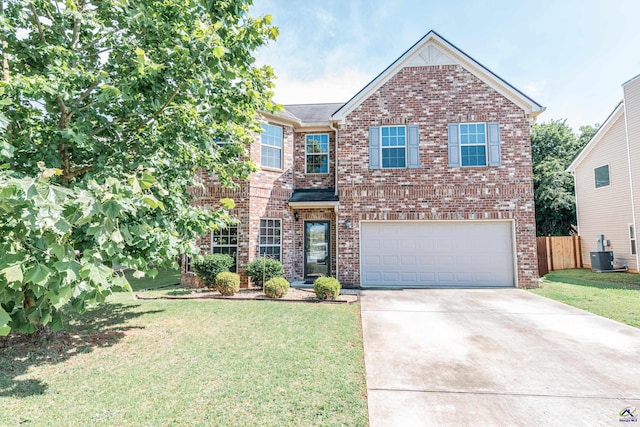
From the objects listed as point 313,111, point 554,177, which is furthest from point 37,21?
point 554,177

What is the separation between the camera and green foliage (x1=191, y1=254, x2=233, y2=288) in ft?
34.3

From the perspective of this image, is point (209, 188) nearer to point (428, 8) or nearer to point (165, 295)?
point (165, 295)

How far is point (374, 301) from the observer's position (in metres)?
9.23

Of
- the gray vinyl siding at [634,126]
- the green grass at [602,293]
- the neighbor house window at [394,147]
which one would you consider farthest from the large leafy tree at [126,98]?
the gray vinyl siding at [634,126]

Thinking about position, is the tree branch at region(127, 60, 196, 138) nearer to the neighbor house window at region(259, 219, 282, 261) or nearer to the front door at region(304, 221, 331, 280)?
the neighbor house window at region(259, 219, 282, 261)

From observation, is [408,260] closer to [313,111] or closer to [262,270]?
[262,270]

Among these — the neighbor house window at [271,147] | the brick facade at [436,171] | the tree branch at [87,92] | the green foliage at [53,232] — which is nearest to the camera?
the green foliage at [53,232]

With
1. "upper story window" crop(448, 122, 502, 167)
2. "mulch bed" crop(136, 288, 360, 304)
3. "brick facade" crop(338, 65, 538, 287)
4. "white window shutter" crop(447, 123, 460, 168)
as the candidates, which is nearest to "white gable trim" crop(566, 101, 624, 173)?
"brick facade" crop(338, 65, 538, 287)

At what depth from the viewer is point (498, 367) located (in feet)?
15.5

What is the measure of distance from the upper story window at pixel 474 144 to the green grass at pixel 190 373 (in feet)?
24.7

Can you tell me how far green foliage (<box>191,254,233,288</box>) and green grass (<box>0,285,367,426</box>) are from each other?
303 cm

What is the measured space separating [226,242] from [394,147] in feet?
23.1

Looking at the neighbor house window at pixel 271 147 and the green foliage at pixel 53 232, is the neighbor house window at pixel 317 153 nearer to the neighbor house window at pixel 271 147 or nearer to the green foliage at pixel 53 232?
the neighbor house window at pixel 271 147

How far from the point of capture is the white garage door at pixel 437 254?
1152cm
